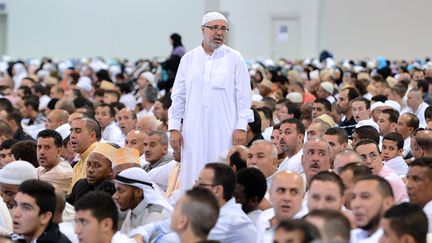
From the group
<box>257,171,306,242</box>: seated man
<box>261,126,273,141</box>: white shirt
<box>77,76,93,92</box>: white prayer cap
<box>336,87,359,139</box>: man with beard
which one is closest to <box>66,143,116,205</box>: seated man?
<box>257,171,306,242</box>: seated man

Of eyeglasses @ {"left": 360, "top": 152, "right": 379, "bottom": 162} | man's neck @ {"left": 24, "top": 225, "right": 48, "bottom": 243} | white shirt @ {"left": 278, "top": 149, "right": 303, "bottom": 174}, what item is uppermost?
eyeglasses @ {"left": 360, "top": 152, "right": 379, "bottom": 162}

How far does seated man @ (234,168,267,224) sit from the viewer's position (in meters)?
6.55

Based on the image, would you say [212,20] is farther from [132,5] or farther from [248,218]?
[132,5]

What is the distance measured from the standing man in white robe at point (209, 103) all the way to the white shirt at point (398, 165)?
4.46 feet

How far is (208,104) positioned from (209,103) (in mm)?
→ 11

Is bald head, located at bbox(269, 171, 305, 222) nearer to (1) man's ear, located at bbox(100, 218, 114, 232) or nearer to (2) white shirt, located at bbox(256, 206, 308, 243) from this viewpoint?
(2) white shirt, located at bbox(256, 206, 308, 243)

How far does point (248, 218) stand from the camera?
20.1ft

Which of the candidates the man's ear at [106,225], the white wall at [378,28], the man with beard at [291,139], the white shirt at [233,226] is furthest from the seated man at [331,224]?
the white wall at [378,28]

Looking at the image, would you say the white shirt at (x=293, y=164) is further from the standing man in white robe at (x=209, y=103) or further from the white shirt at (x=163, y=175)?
the white shirt at (x=163, y=175)

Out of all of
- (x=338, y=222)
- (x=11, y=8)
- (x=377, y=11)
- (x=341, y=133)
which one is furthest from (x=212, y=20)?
(x=11, y=8)

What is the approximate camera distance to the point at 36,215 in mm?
5938

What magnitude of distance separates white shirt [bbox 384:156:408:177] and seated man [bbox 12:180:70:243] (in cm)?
334

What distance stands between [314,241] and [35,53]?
28.2 metres

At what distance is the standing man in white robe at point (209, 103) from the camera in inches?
305
